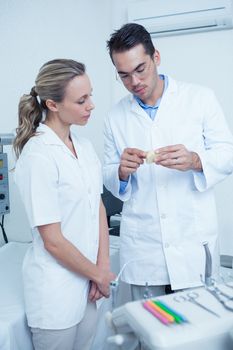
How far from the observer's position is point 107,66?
285 centimetres

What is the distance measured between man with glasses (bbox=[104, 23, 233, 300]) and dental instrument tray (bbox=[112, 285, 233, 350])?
1.86 feet

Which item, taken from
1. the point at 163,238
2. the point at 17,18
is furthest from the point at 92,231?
the point at 17,18

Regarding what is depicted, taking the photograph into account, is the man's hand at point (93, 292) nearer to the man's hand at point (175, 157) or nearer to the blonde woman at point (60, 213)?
the blonde woman at point (60, 213)

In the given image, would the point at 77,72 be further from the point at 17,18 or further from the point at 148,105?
the point at 17,18

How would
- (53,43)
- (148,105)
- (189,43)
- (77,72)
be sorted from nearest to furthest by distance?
(77,72) → (148,105) → (53,43) → (189,43)

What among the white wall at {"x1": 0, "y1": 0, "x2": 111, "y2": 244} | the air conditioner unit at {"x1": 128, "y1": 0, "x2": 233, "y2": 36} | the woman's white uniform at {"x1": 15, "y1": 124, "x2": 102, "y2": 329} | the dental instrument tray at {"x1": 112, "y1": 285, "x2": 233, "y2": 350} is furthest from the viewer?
the air conditioner unit at {"x1": 128, "y1": 0, "x2": 233, "y2": 36}

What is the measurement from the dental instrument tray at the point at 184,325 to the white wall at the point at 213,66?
193 cm

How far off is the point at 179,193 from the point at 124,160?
0.77 ft

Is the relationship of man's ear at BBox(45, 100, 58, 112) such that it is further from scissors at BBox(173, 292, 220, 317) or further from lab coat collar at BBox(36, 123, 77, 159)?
scissors at BBox(173, 292, 220, 317)

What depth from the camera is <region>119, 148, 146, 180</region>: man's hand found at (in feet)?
3.83

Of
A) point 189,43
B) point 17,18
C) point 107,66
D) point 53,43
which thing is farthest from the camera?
point 107,66

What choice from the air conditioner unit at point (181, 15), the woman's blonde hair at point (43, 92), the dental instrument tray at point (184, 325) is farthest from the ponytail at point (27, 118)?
the air conditioner unit at point (181, 15)

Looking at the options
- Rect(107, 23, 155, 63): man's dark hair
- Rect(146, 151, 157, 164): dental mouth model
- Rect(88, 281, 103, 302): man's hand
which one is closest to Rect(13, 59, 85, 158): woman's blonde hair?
Rect(107, 23, 155, 63): man's dark hair

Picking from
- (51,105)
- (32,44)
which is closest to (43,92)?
(51,105)
